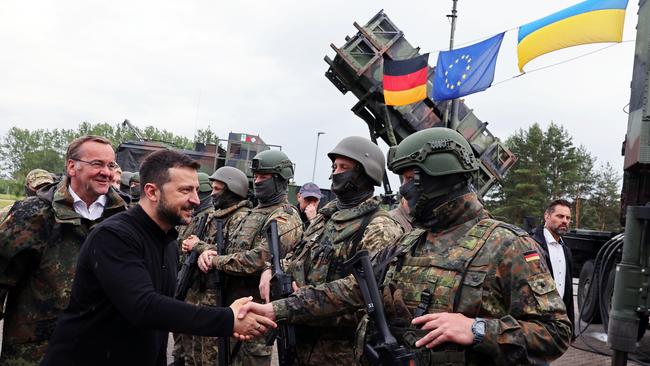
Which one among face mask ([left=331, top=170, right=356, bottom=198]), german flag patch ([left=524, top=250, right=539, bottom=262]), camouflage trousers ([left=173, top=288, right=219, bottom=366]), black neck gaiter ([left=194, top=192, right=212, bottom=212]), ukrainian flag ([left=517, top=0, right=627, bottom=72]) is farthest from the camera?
ukrainian flag ([left=517, top=0, right=627, bottom=72])

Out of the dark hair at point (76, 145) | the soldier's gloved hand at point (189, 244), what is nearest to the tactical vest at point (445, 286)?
the dark hair at point (76, 145)

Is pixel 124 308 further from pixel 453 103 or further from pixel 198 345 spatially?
pixel 453 103

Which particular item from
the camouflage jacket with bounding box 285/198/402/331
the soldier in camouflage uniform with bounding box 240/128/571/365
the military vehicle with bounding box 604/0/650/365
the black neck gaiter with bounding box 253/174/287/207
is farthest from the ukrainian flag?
the soldier in camouflage uniform with bounding box 240/128/571/365

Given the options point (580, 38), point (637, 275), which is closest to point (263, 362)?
point (637, 275)

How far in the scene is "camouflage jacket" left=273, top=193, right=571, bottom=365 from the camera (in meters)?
A: 2.13

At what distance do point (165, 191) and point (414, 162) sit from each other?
1282mm

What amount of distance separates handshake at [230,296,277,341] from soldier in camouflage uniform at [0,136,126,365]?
119 cm

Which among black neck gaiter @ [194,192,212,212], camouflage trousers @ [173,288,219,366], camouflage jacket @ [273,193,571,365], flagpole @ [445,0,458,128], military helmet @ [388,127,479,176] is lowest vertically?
camouflage trousers @ [173,288,219,366]

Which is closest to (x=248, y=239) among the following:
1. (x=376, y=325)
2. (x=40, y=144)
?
(x=376, y=325)

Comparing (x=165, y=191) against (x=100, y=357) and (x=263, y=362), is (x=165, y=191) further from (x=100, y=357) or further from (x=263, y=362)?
(x=263, y=362)

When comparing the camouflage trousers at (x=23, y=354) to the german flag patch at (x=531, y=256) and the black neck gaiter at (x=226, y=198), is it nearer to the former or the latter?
the german flag patch at (x=531, y=256)

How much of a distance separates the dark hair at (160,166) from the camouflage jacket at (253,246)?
194 centimetres

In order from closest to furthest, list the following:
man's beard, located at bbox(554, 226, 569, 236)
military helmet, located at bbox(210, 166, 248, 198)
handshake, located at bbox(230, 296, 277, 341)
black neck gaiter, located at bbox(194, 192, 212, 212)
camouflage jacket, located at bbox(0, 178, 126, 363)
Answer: handshake, located at bbox(230, 296, 277, 341), camouflage jacket, located at bbox(0, 178, 126, 363), man's beard, located at bbox(554, 226, 569, 236), military helmet, located at bbox(210, 166, 248, 198), black neck gaiter, located at bbox(194, 192, 212, 212)

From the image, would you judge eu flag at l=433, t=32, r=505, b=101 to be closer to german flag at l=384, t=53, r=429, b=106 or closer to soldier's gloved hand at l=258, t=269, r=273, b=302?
german flag at l=384, t=53, r=429, b=106
